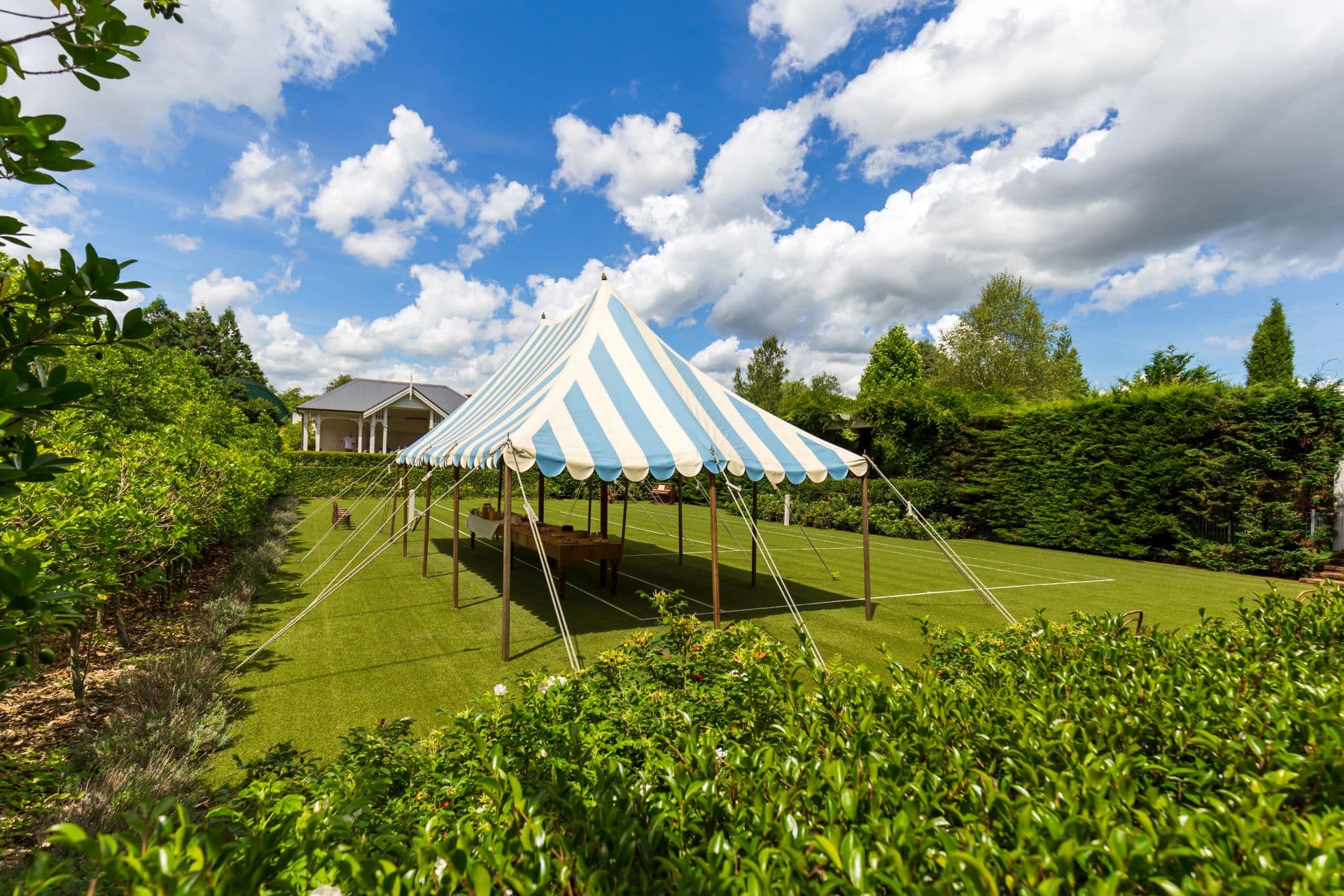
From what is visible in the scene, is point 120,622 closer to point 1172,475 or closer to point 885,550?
point 885,550

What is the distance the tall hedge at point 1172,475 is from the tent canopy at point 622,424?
385 inches

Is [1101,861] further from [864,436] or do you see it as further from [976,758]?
[864,436]

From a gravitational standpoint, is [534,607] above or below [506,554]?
below

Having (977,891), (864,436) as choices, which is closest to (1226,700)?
(977,891)

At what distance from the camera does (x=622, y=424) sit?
6.80 m

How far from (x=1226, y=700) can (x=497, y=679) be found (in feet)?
16.3

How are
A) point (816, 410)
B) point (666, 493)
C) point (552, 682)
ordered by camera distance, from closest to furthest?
point (552, 682) → point (816, 410) → point (666, 493)

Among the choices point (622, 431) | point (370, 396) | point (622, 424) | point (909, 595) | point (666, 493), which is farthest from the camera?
point (370, 396)

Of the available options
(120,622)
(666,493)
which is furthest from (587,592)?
(666,493)

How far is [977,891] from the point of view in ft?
3.99

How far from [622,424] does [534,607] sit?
304 cm

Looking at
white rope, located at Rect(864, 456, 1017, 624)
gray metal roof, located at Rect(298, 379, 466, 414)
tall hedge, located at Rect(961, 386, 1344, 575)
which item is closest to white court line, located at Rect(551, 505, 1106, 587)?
white rope, located at Rect(864, 456, 1017, 624)

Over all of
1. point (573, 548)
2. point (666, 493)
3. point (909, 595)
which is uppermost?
point (666, 493)

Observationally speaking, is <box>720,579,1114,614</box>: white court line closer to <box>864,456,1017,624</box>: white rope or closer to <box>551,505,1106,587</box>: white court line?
<box>551,505,1106,587</box>: white court line
